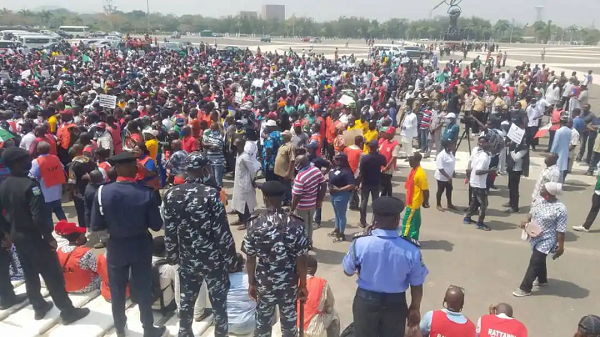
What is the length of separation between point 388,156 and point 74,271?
16.5 feet

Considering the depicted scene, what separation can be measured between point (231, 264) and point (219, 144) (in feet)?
14.4

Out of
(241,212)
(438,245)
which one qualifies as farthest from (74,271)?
(438,245)

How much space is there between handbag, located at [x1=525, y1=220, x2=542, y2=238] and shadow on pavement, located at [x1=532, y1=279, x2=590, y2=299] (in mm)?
877

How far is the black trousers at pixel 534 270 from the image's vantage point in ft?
17.2

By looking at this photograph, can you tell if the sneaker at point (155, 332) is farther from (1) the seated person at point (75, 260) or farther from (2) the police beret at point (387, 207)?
(2) the police beret at point (387, 207)

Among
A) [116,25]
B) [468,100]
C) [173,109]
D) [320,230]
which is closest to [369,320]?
[320,230]

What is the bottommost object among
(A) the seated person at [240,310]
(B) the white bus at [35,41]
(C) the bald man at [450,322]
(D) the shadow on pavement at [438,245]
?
(D) the shadow on pavement at [438,245]

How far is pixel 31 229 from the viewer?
13.6 ft

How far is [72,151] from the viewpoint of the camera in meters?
6.82

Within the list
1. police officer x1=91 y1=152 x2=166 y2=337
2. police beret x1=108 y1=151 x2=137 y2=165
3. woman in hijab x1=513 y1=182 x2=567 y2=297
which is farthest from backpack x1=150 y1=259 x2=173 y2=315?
woman in hijab x1=513 y1=182 x2=567 y2=297

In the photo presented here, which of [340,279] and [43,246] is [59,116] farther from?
[340,279]

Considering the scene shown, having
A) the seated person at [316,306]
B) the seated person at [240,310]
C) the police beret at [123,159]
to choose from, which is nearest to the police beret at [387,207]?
the seated person at [316,306]

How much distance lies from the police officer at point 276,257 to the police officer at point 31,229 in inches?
78.9

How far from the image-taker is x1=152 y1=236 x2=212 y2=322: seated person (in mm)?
4539
